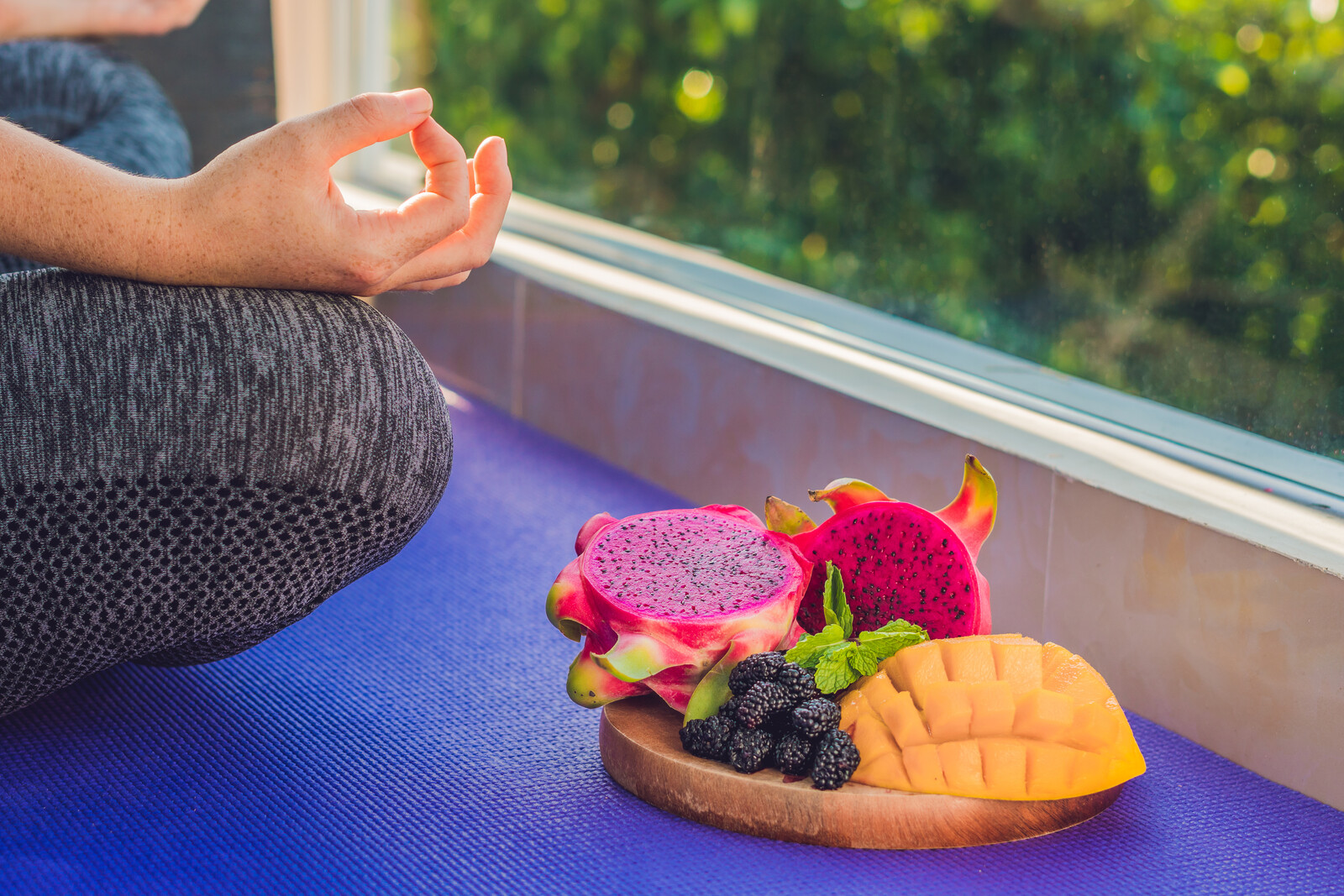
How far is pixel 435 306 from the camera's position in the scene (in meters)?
2.29

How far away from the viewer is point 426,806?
92 centimetres

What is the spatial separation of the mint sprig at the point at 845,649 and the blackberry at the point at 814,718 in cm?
3

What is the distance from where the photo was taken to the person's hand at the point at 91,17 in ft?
5.38

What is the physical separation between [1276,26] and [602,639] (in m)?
0.90

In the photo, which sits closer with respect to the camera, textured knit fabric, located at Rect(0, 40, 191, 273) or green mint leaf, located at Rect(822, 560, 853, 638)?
green mint leaf, located at Rect(822, 560, 853, 638)

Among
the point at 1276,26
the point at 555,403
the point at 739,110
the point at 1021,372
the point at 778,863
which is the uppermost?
the point at 1276,26

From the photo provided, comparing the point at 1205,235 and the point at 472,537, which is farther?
the point at 472,537

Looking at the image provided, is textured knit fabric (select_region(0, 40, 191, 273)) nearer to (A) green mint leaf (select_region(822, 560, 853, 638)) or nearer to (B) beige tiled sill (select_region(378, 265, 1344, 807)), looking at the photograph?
(B) beige tiled sill (select_region(378, 265, 1344, 807))

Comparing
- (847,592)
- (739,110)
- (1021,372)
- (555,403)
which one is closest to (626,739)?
(847,592)

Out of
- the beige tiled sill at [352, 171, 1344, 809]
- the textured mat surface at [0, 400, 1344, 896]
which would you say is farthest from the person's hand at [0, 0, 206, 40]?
the textured mat surface at [0, 400, 1344, 896]

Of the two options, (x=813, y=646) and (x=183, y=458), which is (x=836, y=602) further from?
(x=183, y=458)

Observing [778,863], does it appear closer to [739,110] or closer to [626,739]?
[626,739]

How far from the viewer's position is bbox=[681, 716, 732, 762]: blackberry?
2.84 ft

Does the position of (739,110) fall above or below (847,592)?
above
